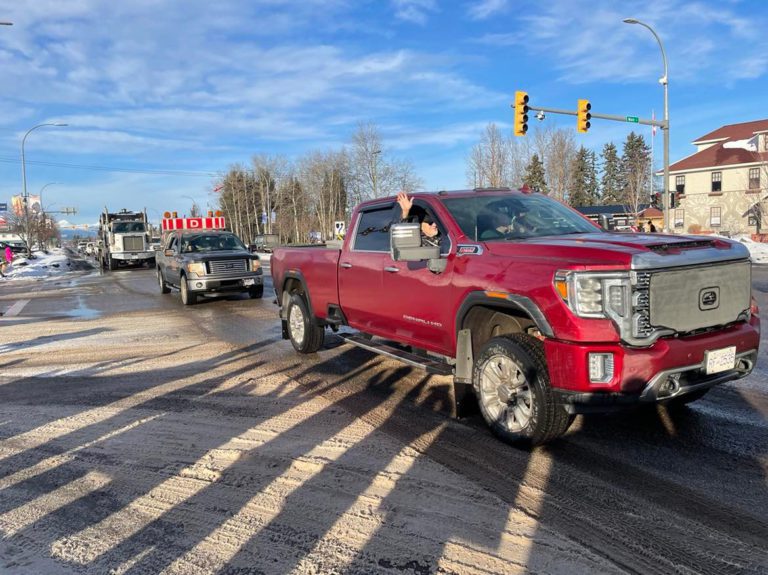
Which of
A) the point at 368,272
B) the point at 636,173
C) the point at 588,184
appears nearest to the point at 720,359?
the point at 368,272

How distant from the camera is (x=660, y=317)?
3.81m

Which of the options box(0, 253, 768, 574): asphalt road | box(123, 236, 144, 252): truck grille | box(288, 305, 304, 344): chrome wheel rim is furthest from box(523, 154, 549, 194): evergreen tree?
box(0, 253, 768, 574): asphalt road

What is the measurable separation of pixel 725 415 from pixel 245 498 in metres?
3.86

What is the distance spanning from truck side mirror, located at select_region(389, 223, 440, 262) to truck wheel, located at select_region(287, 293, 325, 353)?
3029mm

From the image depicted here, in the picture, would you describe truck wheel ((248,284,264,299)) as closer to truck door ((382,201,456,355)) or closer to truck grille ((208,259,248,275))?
truck grille ((208,259,248,275))

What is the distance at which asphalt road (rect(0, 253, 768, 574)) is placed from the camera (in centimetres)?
296

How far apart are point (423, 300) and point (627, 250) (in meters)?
1.88

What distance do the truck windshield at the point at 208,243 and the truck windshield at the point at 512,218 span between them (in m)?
10.8

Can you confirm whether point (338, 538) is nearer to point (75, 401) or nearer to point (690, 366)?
point (690, 366)

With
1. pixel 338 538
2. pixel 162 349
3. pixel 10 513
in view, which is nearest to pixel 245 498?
pixel 338 538

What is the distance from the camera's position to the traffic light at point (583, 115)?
73.9 ft

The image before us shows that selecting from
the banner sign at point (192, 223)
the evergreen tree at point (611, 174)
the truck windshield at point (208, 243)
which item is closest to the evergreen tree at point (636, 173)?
the evergreen tree at point (611, 174)

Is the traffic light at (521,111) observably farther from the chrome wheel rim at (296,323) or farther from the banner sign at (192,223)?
the chrome wheel rim at (296,323)

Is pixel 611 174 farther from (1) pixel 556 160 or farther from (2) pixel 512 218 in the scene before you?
(2) pixel 512 218
